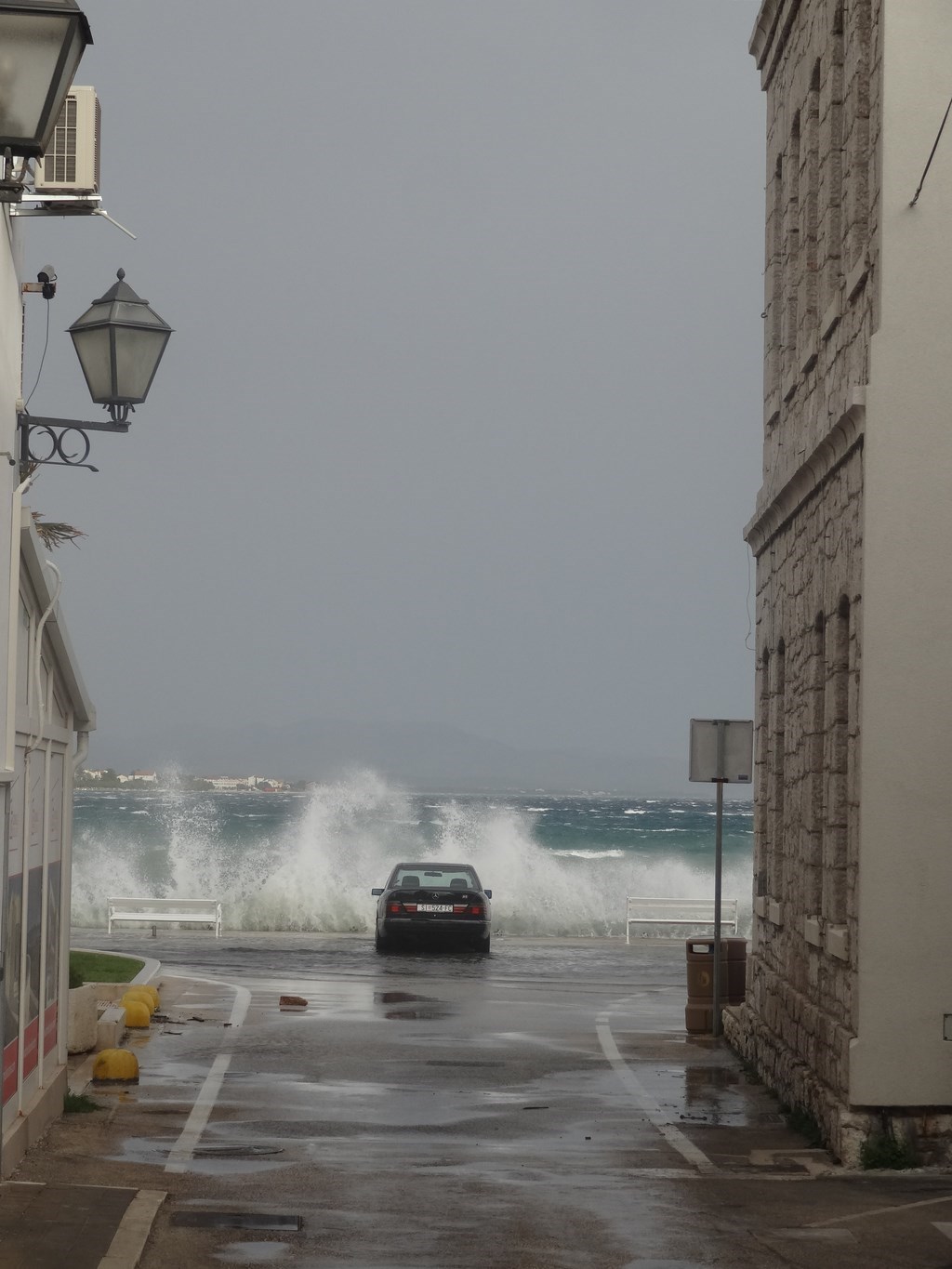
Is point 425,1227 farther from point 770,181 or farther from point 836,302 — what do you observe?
point 770,181

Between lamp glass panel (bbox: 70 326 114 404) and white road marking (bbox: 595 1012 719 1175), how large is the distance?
20.5 ft

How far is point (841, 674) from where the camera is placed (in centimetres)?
1402

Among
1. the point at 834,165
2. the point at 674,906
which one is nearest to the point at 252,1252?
the point at 834,165

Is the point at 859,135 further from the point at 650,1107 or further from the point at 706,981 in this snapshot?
the point at 706,981

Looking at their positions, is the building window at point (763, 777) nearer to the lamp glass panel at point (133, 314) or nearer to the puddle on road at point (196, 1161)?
the puddle on road at point (196, 1161)

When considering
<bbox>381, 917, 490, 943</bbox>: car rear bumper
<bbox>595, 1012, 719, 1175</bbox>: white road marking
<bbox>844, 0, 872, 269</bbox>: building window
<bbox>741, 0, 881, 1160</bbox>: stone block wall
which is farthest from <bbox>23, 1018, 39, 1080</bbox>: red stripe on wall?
<bbox>381, 917, 490, 943</bbox>: car rear bumper

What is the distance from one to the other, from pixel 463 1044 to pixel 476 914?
1206 cm

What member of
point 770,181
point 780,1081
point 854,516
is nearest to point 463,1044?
point 780,1081

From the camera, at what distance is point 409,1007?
22.5 m

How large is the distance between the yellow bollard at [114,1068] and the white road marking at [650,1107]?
4213 millimetres

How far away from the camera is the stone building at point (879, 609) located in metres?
12.5

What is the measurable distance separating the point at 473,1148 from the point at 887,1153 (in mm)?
2781

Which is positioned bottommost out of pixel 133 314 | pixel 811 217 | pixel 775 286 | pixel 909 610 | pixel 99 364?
pixel 909 610

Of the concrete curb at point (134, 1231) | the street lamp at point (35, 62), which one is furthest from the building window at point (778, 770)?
the street lamp at point (35, 62)
